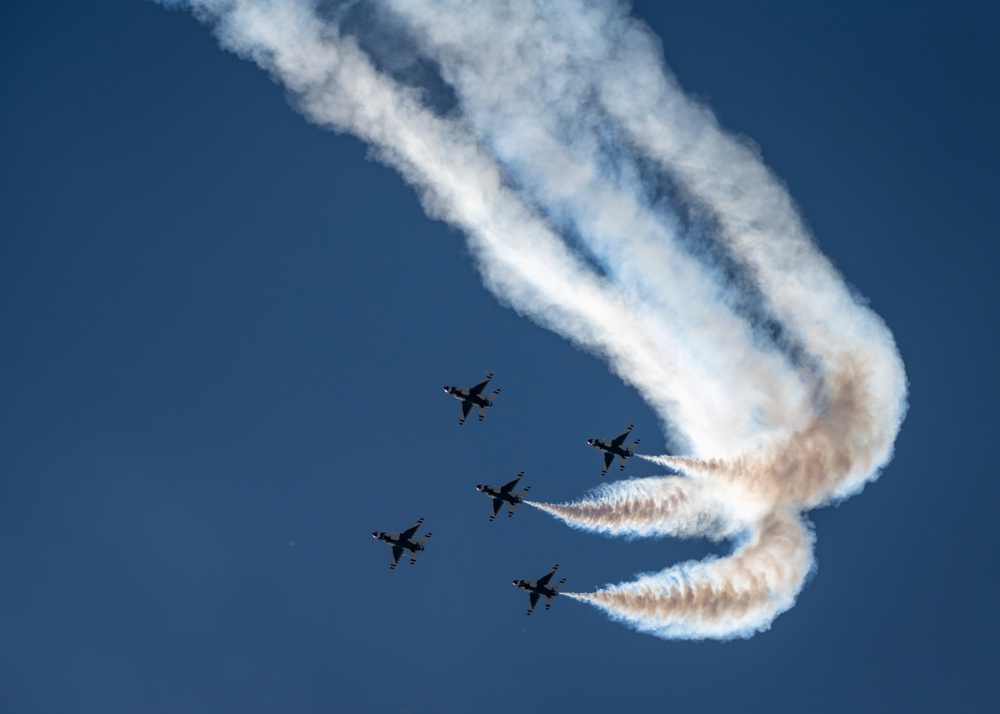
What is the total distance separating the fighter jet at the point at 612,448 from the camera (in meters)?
92.7

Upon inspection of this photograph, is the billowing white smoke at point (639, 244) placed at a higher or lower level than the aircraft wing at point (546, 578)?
higher

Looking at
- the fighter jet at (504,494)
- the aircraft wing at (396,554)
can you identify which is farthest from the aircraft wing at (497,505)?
the aircraft wing at (396,554)

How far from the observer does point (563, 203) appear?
87.0m

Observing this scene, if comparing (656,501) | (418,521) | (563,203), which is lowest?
(418,521)

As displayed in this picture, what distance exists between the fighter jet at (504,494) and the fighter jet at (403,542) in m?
6.04

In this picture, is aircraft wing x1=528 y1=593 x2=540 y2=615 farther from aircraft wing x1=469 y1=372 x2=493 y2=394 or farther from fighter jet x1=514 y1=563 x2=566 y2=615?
aircraft wing x1=469 y1=372 x2=493 y2=394

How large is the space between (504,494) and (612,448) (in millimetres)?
8384

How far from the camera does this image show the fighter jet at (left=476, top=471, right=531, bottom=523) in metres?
94.7

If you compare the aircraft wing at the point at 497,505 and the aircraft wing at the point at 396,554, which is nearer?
the aircraft wing at the point at 497,505

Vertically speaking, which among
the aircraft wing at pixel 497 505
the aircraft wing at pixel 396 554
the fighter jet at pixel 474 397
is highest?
the fighter jet at pixel 474 397

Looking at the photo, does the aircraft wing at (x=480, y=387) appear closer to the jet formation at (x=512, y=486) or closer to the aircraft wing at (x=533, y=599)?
the jet formation at (x=512, y=486)

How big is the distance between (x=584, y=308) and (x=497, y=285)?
5964 millimetres

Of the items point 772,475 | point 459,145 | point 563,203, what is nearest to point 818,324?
point 772,475

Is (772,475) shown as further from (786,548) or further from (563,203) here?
(563,203)
